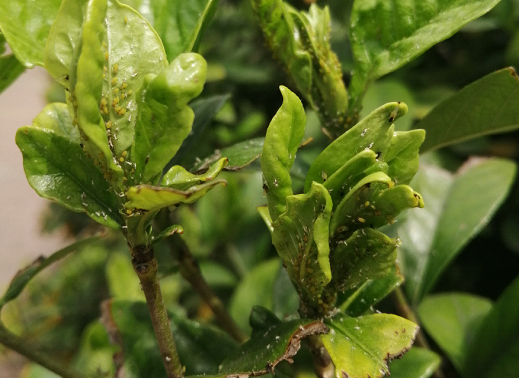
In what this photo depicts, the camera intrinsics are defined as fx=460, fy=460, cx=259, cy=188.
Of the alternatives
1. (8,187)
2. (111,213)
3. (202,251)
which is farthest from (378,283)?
(8,187)

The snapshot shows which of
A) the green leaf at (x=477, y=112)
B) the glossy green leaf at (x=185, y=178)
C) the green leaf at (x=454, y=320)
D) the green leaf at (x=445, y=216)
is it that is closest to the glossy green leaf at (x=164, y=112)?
the glossy green leaf at (x=185, y=178)

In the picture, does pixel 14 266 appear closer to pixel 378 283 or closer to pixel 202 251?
pixel 202 251

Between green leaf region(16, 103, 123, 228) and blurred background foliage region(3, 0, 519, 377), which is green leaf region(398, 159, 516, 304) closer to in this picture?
blurred background foliage region(3, 0, 519, 377)

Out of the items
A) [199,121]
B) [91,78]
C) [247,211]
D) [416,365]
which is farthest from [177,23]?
[247,211]

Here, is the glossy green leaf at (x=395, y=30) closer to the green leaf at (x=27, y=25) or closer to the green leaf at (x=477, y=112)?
the green leaf at (x=477, y=112)

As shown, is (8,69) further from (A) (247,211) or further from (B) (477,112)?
(A) (247,211)

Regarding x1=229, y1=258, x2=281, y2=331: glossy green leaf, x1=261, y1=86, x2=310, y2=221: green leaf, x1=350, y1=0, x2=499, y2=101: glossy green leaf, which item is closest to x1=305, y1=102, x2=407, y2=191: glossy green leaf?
x1=261, y1=86, x2=310, y2=221: green leaf
